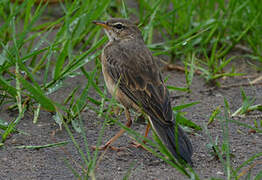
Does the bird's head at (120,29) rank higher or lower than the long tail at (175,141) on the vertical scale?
higher

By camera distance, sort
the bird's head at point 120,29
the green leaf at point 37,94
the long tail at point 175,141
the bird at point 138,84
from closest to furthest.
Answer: the long tail at point 175,141 < the bird at point 138,84 < the green leaf at point 37,94 < the bird's head at point 120,29

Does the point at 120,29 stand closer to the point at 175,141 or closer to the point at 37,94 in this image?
the point at 37,94

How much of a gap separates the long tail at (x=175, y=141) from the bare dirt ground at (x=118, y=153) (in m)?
0.17

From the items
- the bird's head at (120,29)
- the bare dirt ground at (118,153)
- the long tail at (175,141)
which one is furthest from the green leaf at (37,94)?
the bird's head at (120,29)

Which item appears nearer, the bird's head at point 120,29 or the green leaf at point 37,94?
the green leaf at point 37,94

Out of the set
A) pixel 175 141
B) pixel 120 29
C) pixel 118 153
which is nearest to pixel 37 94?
pixel 118 153

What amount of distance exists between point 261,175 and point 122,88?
1759 millimetres

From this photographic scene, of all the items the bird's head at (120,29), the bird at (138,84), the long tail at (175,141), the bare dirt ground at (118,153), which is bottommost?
the bare dirt ground at (118,153)

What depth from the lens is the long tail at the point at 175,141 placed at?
13.4ft

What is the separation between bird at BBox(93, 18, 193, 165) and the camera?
14.0 feet

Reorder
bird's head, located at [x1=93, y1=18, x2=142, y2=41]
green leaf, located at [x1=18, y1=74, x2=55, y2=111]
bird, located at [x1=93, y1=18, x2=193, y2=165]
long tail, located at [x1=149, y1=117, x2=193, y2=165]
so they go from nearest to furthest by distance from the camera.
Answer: long tail, located at [x1=149, y1=117, x2=193, y2=165]
bird, located at [x1=93, y1=18, x2=193, y2=165]
green leaf, located at [x1=18, y1=74, x2=55, y2=111]
bird's head, located at [x1=93, y1=18, x2=142, y2=41]

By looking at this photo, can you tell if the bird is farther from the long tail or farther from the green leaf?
the green leaf

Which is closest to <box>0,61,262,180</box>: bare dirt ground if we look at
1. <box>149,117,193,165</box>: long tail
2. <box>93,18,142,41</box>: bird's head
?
<box>149,117,193,165</box>: long tail

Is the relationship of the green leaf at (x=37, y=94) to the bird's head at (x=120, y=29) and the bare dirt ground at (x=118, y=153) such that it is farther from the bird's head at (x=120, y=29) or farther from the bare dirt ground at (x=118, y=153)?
the bird's head at (x=120, y=29)
